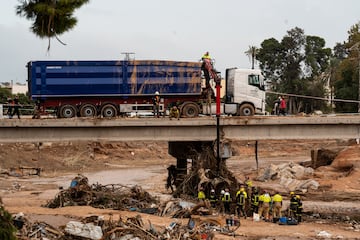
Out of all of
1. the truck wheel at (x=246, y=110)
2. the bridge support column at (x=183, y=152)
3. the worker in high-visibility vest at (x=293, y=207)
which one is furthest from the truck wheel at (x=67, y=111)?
the worker in high-visibility vest at (x=293, y=207)

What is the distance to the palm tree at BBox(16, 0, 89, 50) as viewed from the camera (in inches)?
567

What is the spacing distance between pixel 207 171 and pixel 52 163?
98.2ft

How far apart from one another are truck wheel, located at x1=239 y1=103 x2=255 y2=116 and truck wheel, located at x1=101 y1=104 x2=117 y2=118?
6743 millimetres

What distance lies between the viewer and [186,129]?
96.5 ft

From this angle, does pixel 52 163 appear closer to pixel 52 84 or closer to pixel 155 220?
pixel 52 84

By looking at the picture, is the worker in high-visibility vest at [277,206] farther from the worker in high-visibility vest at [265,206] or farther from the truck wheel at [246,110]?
the truck wheel at [246,110]

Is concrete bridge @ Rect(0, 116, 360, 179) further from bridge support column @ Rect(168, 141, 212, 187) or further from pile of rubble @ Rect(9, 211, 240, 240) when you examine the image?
pile of rubble @ Rect(9, 211, 240, 240)

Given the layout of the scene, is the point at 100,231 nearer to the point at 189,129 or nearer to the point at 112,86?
the point at 189,129

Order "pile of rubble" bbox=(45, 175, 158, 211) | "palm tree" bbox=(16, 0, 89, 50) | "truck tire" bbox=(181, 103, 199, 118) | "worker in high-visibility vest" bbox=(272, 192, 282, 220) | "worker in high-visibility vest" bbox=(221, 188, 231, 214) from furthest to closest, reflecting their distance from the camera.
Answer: "truck tire" bbox=(181, 103, 199, 118), "pile of rubble" bbox=(45, 175, 158, 211), "worker in high-visibility vest" bbox=(221, 188, 231, 214), "worker in high-visibility vest" bbox=(272, 192, 282, 220), "palm tree" bbox=(16, 0, 89, 50)

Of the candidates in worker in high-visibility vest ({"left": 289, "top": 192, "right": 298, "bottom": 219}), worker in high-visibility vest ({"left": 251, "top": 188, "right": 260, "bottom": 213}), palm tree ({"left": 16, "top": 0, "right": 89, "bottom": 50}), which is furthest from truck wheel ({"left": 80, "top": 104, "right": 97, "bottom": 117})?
palm tree ({"left": 16, "top": 0, "right": 89, "bottom": 50})

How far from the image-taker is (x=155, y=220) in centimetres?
2272

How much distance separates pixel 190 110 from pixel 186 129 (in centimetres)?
292

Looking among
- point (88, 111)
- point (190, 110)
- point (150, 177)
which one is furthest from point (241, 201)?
point (150, 177)

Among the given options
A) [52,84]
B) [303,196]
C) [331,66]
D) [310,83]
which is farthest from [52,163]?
[331,66]
